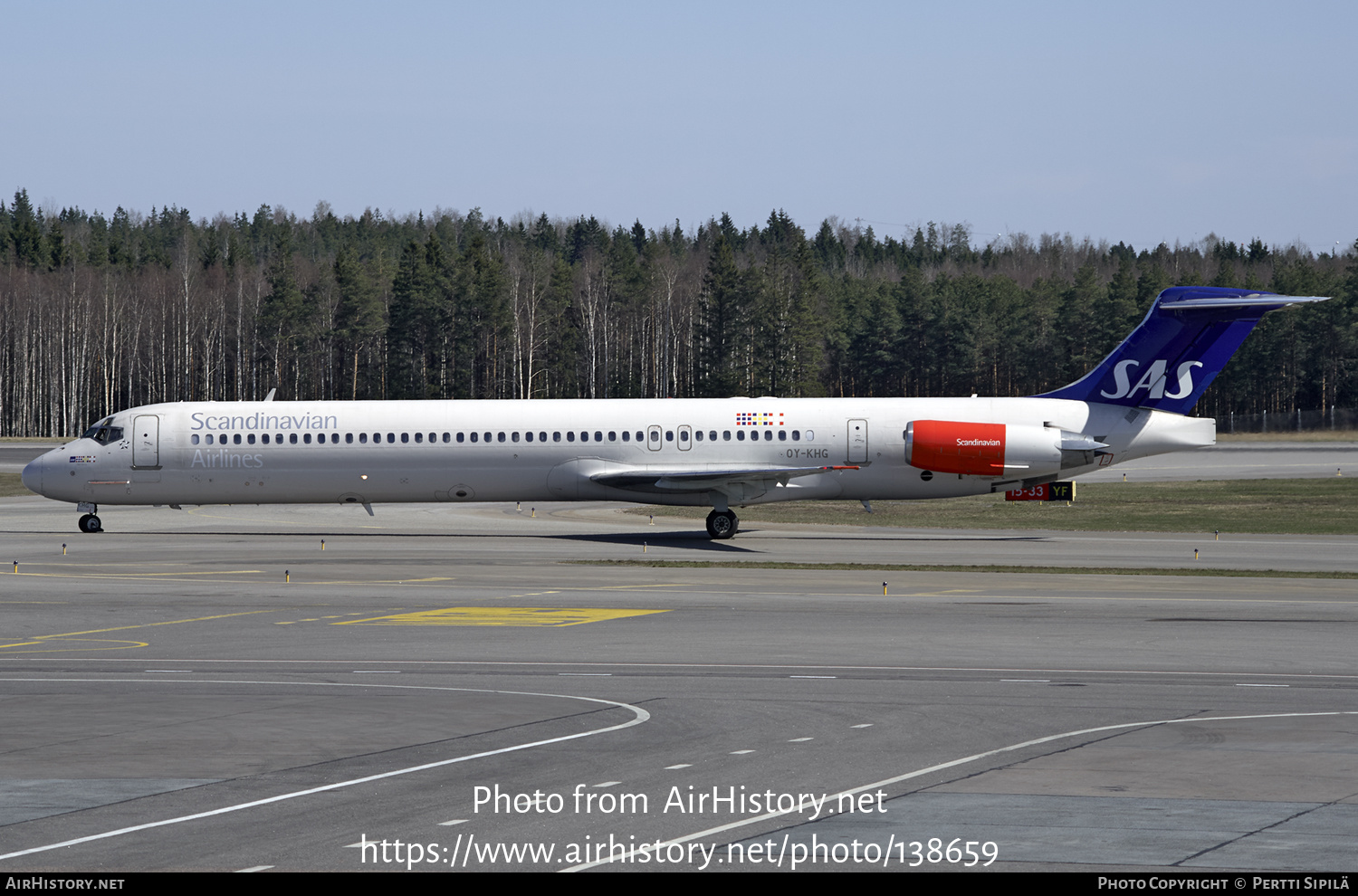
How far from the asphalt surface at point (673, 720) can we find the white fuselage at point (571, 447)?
28.3 ft

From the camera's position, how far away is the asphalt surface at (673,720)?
33.6 feet

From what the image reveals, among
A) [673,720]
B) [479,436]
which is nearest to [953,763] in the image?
[673,720]

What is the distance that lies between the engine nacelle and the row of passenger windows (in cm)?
341

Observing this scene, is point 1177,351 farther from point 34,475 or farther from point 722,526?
point 34,475

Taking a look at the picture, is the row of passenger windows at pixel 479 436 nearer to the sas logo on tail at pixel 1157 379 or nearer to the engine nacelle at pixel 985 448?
the engine nacelle at pixel 985 448

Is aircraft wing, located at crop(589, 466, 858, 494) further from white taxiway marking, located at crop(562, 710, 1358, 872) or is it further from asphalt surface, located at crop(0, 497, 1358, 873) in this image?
white taxiway marking, located at crop(562, 710, 1358, 872)

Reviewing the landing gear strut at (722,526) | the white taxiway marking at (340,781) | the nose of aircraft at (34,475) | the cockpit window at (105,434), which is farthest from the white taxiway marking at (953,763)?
the nose of aircraft at (34,475)

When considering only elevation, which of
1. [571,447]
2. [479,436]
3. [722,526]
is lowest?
[722,526]

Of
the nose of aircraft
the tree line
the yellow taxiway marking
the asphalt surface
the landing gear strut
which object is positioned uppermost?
the tree line

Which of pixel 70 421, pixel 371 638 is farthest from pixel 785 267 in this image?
pixel 371 638

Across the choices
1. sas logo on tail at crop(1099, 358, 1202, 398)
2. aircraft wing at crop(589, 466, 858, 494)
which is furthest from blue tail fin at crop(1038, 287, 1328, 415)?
aircraft wing at crop(589, 466, 858, 494)

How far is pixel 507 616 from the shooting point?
24.8 m

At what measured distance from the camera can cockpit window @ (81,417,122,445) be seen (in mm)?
41031

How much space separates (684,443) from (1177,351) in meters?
14.7
